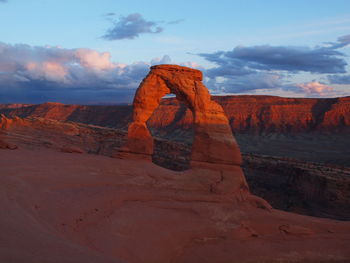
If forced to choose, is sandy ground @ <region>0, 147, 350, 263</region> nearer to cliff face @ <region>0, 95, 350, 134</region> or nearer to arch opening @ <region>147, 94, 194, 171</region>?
arch opening @ <region>147, 94, 194, 171</region>

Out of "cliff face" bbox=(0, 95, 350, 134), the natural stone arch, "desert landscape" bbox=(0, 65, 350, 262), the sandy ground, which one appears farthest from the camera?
"cliff face" bbox=(0, 95, 350, 134)

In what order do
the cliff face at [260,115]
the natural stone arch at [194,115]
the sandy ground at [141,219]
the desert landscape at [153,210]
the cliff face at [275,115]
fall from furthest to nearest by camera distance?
the cliff face at [260,115] → the cliff face at [275,115] → the natural stone arch at [194,115] → the sandy ground at [141,219] → the desert landscape at [153,210]

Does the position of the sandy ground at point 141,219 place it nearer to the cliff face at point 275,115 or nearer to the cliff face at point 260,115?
the cliff face at point 260,115

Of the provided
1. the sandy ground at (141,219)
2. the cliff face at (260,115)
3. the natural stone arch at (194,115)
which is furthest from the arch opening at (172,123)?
the sandy ground at (141,219)

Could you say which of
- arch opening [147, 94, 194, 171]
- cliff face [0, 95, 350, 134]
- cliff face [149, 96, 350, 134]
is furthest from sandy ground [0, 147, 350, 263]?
cliff face [149, 96, 350, 134]

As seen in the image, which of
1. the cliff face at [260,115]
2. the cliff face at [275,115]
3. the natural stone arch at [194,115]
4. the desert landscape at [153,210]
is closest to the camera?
the desert landscape at [153,210]

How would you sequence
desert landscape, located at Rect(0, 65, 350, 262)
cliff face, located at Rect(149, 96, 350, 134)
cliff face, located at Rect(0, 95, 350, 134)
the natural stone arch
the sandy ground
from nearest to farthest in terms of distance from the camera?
1. desert landscape, located at Rect(0, 65, 350, 262)
2. the sandy ground
3. the natural stone arch
4. cliff face, located at Rect(149, 96, 350, 134)
5. cliff face, located at Rect(0, 95, 350, 134)

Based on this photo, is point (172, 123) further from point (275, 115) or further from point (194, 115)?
point (194, 115)
